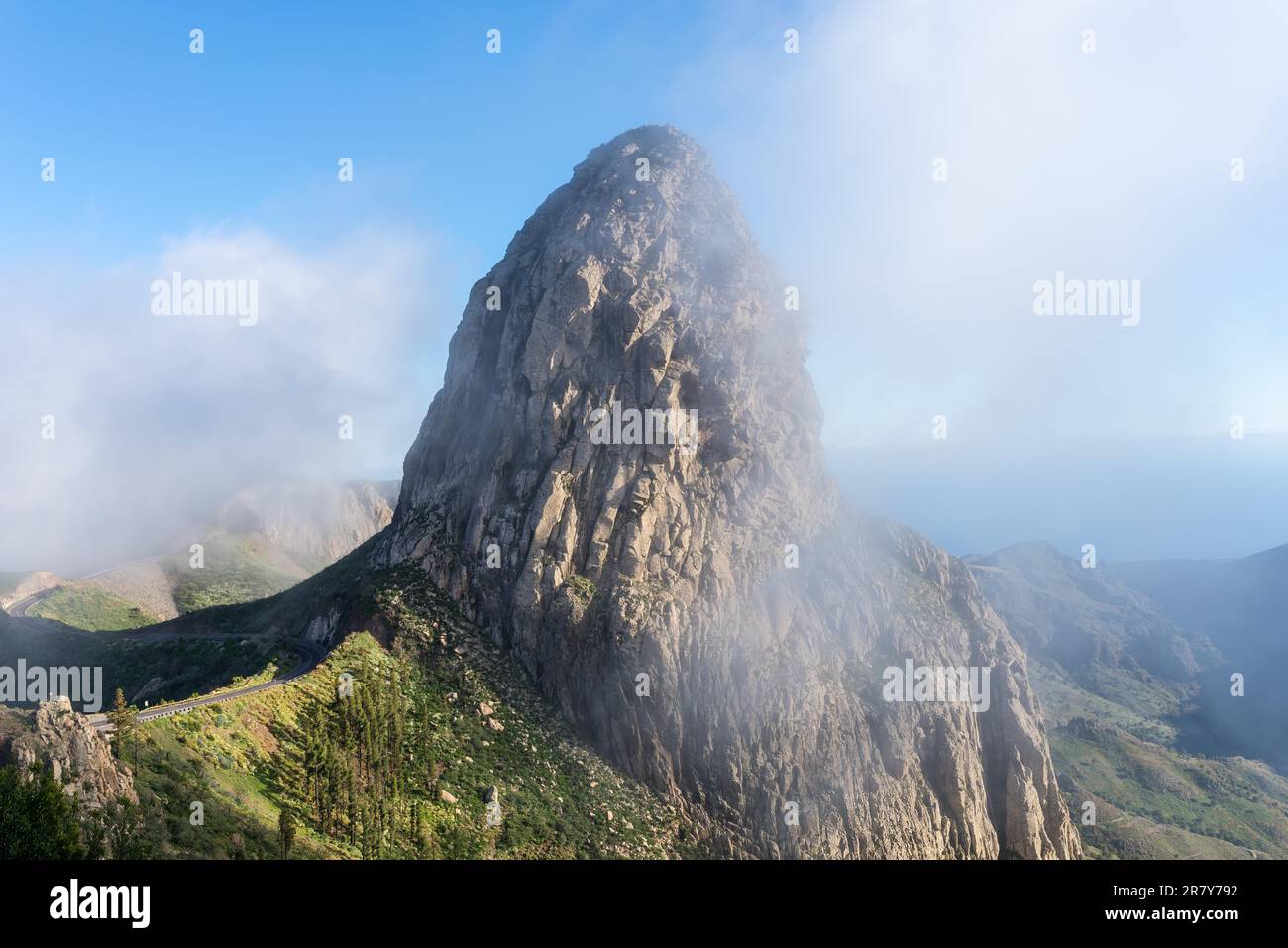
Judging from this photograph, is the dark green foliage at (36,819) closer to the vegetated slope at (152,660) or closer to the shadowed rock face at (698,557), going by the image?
the vegetated slope at (152,660)

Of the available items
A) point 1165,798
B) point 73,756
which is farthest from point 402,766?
point 1165,798

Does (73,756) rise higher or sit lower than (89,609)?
higher

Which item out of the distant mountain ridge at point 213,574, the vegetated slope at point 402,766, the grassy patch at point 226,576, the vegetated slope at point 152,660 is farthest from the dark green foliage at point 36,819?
the grassy patch at point 226,576

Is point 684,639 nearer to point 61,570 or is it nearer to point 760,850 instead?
point 760,850

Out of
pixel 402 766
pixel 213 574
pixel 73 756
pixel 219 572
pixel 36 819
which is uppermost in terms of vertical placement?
pixel 219 572

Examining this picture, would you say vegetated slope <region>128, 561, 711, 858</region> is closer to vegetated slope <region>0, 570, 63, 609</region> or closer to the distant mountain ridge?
the distant mountain ridge

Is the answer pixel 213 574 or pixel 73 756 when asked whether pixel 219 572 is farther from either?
pixel 73 756
